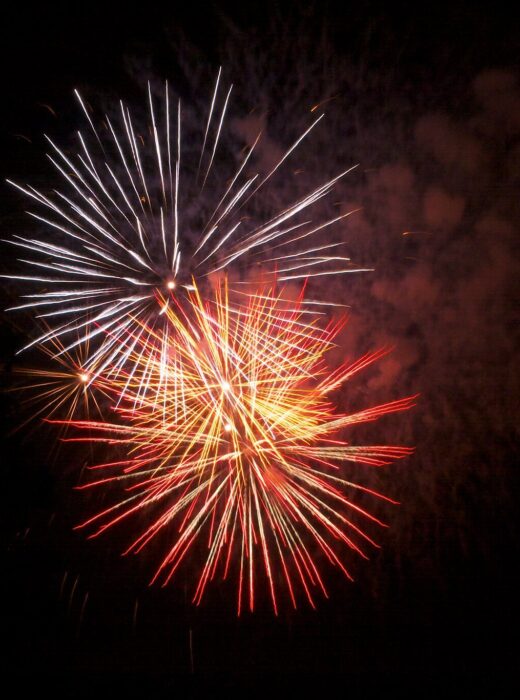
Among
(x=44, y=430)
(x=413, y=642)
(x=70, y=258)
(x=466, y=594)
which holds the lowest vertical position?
(x=413, y=642)

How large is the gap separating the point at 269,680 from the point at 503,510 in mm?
4575

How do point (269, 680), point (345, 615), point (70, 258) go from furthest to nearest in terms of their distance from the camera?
point (345, 615) → point (269, 680) → point (70, 258)

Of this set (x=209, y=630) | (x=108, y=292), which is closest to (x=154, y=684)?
(x=209, y=630)

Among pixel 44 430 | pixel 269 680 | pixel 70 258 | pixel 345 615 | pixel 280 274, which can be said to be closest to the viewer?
pixel 70 258

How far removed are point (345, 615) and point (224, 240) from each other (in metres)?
6.24

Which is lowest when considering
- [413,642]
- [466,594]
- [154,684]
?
[154,684]

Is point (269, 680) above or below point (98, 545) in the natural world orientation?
below

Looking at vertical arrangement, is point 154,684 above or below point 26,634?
below

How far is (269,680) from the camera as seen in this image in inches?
247

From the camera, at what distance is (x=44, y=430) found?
5.57 m

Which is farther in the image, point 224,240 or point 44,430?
point 44,430

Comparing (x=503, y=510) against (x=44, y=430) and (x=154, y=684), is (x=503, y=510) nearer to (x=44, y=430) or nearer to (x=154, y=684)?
(x=154, y=684)

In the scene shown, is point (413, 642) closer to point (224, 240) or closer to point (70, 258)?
point (224, 240)

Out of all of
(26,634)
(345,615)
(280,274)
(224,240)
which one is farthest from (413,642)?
(224,240)
